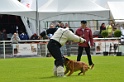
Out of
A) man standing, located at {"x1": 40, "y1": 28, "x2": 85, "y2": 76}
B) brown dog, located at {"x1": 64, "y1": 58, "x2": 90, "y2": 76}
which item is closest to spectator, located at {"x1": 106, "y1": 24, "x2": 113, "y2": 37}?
brown dog, located at {"x1": 64, "y1": 58, "x2": 90, "y2": 76}

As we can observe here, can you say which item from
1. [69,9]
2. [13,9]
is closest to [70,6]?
[69,9]

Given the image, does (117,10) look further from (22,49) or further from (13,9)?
(22,49)

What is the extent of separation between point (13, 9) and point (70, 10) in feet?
13.8

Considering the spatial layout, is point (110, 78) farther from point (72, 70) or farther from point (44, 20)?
point (44, 20)

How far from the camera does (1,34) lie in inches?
1400

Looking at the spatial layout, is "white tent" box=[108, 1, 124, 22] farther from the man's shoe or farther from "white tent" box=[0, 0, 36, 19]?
the man's shoe

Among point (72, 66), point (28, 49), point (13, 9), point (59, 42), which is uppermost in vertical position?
point (13, 9)

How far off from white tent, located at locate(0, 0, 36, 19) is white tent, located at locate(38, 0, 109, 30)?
0.92 meters

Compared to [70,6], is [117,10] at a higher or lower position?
lower

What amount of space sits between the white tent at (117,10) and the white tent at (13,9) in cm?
600

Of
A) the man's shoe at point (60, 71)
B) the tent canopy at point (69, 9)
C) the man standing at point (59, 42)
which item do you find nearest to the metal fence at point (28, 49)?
the tent canopy at point (69, 9)

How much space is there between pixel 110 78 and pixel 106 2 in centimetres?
2421

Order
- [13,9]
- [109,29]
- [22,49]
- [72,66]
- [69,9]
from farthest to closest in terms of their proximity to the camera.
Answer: [69,9] → [109,29] → [13,9] → [22,49] → [72,66]

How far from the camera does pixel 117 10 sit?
3666 cm
